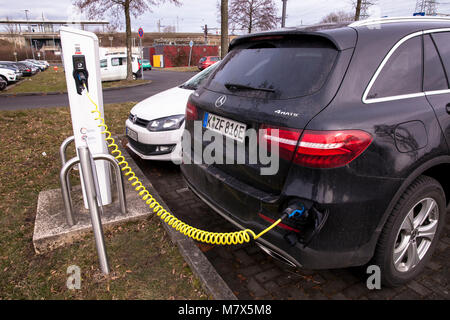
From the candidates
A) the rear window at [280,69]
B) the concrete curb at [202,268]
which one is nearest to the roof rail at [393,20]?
the rear window at [280,69]

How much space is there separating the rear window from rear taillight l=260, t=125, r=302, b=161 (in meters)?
0.25

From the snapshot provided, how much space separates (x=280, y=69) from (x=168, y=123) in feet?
8.49

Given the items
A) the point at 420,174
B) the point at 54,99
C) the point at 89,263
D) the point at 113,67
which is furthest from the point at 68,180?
the point at 113,67

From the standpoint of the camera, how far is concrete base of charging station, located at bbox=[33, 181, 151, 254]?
300 cm

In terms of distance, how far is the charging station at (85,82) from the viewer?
9.56 ft

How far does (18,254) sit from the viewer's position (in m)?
2.94

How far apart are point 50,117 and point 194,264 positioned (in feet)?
25.7

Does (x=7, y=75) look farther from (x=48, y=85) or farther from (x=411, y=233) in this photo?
(x=411, y=233)

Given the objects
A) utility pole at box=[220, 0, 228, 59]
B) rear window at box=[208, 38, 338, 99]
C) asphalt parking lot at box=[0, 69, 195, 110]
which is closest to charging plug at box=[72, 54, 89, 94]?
rear window at box=[208, 38, 338, 99]

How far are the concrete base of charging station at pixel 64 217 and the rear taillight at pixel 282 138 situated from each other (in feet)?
6.12

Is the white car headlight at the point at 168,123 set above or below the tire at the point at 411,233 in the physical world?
above

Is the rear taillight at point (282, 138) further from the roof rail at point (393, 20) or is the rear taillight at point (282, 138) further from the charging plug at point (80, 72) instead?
the charging plug at point (80, 72)

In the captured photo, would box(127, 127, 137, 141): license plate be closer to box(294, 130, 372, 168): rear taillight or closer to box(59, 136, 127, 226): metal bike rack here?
box(59, 136, 127, 226): metal bike rack
